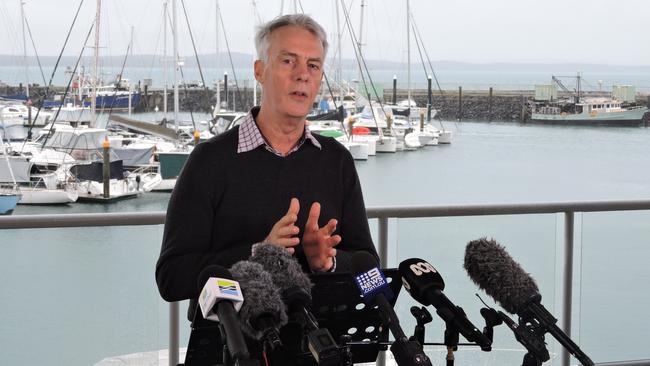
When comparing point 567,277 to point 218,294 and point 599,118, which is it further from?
point 599,118

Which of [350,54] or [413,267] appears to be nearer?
[413,267]

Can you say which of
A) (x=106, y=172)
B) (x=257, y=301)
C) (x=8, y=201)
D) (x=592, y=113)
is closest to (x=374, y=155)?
(x=106, y=172)

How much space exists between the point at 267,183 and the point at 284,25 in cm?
32

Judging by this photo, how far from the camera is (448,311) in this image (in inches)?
52.9

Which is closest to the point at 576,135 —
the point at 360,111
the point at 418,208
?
the point at 360,111

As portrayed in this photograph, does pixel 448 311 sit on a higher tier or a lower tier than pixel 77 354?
higher

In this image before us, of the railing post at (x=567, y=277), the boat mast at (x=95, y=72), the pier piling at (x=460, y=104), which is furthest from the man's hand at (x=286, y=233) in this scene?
the pier piling at (x=460, y=104)

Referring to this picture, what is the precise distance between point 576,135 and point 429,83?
7.71 meters

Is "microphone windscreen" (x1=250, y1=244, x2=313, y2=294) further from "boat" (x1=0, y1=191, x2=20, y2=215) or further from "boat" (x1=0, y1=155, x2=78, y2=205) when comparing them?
"boat" (x1=0, y1=155, x2=78, y2=205)

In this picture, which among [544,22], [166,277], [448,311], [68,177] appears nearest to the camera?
[448,311]

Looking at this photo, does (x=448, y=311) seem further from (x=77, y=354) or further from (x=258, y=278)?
(x=77, y=354)

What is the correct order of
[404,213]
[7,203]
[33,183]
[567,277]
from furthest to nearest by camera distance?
1. [33,183]
2. [7,203]
3. [567,277]
4. [404,213]

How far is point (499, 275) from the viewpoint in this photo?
1.51 m

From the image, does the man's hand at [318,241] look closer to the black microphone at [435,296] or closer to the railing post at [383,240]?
→ the black microphone at [435,296]
